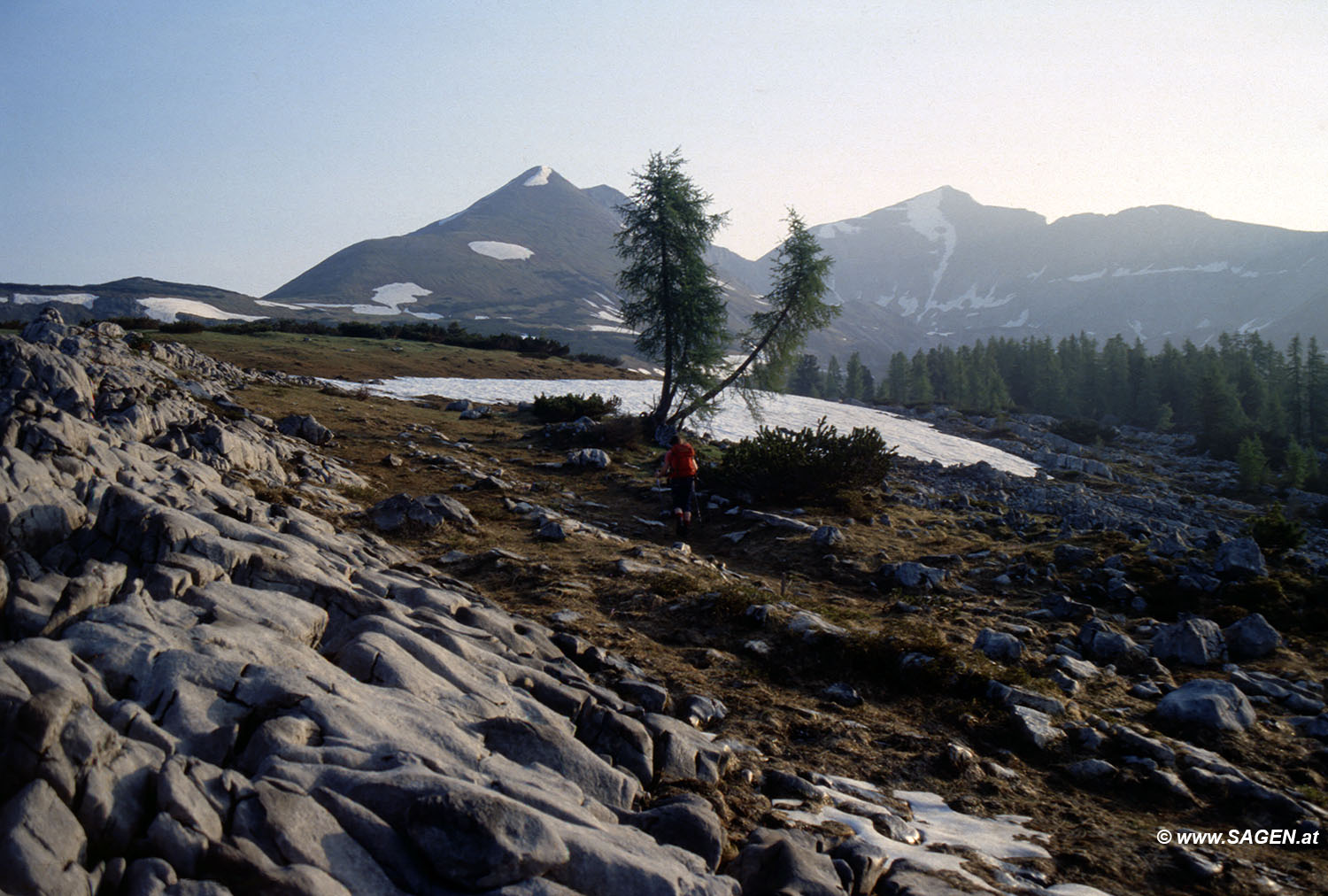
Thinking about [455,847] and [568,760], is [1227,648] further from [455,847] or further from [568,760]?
[455,847]

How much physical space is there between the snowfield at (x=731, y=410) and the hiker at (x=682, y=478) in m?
14.1

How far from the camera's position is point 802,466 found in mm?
17047

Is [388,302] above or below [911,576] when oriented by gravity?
above

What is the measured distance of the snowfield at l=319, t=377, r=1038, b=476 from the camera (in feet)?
105

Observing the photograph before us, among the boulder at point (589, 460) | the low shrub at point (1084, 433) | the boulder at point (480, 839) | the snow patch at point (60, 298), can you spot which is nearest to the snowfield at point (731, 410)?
the boulder at point (589, 460)

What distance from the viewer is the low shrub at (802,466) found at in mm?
16969

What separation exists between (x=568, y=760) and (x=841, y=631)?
4.85 meters

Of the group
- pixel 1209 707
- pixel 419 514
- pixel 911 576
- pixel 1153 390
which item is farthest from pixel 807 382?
pixel 1209 707

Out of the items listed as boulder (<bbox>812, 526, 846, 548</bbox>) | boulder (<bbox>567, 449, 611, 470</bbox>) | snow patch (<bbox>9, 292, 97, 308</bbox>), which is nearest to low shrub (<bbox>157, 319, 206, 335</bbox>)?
boulder (<bbox>567, 449, 611, 470</bbox>)

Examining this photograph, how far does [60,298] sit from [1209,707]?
121m

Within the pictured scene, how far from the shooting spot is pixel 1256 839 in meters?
5.39

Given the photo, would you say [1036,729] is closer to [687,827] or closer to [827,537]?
[687,827]

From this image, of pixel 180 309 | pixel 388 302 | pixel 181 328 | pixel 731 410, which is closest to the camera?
pixel 731 410

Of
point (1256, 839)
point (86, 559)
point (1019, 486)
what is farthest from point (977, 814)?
point (1019, 486)
